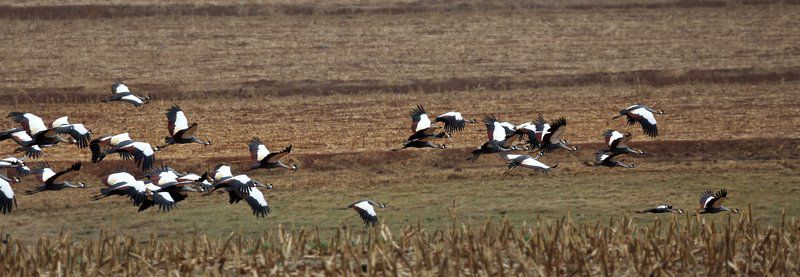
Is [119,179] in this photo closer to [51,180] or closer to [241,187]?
[51,180]

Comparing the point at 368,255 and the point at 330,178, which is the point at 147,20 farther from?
the point at 368,255

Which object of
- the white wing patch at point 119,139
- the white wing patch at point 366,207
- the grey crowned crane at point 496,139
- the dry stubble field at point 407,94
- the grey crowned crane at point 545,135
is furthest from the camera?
the dry stubble field at point 407,94

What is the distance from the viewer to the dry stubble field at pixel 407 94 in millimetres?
26672

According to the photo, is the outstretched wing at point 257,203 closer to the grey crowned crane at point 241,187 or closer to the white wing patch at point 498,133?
the grey crowned crane at point 241,187

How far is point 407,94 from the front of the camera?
4044cm

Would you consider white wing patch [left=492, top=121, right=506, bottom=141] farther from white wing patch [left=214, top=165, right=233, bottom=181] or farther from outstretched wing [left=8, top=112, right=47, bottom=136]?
outstretched wing [left=8, top=112, right=47, bottom=136]

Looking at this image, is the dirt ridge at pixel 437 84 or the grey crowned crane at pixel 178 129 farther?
the dirt ridge at pixel 437 84

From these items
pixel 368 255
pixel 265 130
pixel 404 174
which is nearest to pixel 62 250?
pixel 368 255

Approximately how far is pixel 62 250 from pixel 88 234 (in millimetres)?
8487

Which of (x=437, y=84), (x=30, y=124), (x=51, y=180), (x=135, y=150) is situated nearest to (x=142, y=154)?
(x=135, y=150)

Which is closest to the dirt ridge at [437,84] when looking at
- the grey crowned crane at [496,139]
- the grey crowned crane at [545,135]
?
the grey crowned crane at [545,135]

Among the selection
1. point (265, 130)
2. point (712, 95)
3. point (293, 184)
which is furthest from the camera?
point (712, 95)

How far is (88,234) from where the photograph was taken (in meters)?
24.4

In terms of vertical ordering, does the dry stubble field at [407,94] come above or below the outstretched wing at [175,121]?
below
